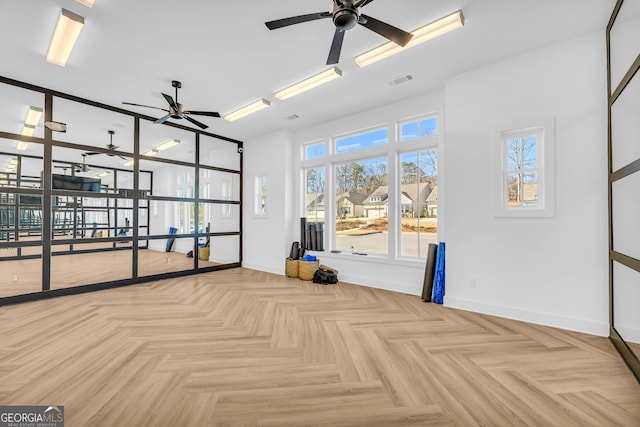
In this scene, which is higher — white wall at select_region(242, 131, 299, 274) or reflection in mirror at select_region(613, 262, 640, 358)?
white wall at select_region(242, 131, 299, 274)

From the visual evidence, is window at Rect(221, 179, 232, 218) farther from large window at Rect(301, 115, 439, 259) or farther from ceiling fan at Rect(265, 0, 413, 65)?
ceiling fan at Rect(265, 0, 413, 65)

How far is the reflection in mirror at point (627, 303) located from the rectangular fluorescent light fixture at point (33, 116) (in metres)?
8.33

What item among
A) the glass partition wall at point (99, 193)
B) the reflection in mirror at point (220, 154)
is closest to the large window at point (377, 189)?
the reflection in mirror at point (220, 154)

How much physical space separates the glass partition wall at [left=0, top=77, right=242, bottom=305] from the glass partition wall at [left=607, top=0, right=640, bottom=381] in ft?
20.7

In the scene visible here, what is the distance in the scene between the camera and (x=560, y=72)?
2949mm

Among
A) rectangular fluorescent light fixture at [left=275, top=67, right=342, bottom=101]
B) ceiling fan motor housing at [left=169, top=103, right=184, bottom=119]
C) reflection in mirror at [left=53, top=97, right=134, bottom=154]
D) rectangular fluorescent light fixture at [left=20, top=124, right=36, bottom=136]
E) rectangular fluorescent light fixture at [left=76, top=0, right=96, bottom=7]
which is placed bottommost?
ceiling fan motor housing at [left=169, top=103, right=184, bottom=119]

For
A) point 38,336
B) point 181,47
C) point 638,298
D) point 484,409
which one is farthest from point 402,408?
point 181,47

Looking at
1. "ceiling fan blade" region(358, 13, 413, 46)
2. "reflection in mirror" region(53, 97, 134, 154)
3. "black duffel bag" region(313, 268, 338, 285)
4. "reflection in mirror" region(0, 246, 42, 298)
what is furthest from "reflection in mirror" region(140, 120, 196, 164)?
"ceiling fan blade" region(358, 13, 413, 46)

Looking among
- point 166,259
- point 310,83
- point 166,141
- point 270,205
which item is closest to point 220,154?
point 166,141

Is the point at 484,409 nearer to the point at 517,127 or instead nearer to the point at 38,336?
the point at 517,127

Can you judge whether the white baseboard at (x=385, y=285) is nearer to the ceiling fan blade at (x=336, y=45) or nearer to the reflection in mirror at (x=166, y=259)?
the ceiling fan blade at (x=336, y=45)

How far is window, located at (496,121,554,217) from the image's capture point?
3.01 m

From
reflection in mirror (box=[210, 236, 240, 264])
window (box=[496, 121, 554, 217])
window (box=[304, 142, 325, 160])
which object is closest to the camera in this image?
window (box=[496, 121, 554, 217])

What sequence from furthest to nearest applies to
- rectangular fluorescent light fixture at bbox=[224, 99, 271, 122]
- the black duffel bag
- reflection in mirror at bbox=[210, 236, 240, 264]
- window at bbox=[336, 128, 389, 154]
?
reflection in mirror at bbox=[210, 236, 240, 264], the black duffel bag, window at bbox=[336, 128, 389, 154], rectangular fluorescent light fixture at bbox=[224, 99, 271, 122]
